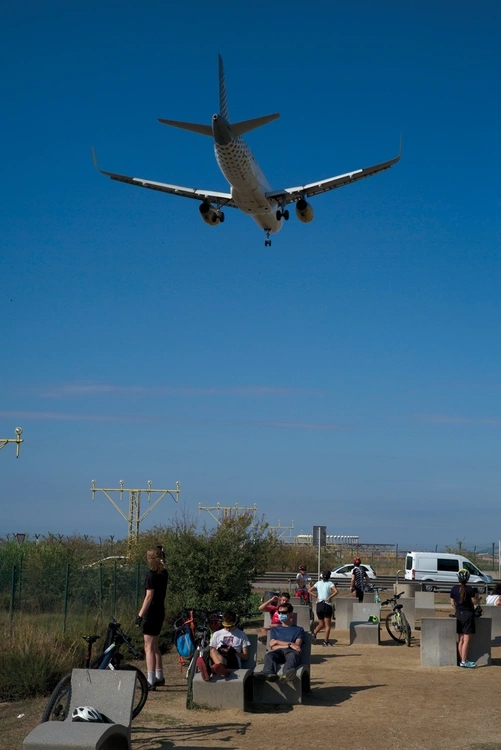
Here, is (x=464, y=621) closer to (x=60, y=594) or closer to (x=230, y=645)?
(x=230, y=645)

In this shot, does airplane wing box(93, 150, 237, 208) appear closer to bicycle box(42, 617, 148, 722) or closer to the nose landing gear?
the nose landing gear

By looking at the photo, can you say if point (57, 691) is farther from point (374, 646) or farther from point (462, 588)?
point (374, 646)

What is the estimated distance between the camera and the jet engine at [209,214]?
101 ft

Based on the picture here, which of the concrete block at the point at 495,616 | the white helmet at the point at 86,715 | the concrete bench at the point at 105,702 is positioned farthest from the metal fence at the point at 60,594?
the white helmet at the point at 86,715

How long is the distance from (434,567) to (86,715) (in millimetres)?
30020

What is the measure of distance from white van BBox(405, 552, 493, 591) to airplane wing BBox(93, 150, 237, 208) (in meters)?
15.7

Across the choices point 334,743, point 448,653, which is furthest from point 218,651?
point 448,653

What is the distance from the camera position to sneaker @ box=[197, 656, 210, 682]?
10203 mm

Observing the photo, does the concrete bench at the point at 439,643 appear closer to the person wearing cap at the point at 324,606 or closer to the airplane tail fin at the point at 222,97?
the person wearing cap at the point at 324,606

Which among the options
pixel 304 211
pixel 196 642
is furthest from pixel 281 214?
pixel 196 642

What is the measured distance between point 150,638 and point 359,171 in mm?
23742

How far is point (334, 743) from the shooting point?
871 centimetres

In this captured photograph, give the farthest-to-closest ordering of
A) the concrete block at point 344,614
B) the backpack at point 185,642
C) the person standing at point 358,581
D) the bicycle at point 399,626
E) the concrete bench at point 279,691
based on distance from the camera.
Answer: the person standing at point 358,581
the concrete block at point 344,614
the bicycle at point 399,626
the backpack at point 185,642
the concrete bench at point 279,691

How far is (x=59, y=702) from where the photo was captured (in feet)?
26.9
